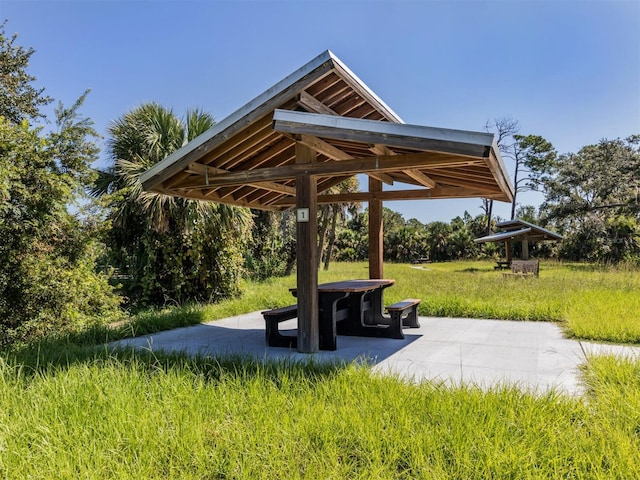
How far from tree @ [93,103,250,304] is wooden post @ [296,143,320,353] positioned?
15.0 ft

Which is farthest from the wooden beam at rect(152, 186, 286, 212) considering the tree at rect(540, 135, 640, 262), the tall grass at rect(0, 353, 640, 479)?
the tree at rect(540, 135, 640, 262)

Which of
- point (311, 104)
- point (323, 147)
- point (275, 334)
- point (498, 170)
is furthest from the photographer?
point (275, 334)

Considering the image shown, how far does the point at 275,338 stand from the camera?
559 cm

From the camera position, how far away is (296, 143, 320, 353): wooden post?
5.03m

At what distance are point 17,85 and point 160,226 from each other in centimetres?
739

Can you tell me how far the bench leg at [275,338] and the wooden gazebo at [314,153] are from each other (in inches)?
15.6

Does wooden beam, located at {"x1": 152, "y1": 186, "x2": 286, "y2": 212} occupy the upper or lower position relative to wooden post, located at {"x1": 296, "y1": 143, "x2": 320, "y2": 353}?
upper

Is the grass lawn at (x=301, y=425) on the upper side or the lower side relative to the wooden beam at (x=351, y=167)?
lower

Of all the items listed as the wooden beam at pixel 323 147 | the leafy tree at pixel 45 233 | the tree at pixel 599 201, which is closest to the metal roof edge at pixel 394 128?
the wooden beam at pixel 323 147

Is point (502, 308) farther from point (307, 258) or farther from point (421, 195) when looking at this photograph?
point (307, 258)

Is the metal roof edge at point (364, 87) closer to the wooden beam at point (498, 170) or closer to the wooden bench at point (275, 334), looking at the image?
the wooden beam at point (498, 170)

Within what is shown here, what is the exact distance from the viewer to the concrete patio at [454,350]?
4104 millimetres

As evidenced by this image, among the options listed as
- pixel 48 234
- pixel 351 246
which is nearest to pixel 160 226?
pixel 48 234

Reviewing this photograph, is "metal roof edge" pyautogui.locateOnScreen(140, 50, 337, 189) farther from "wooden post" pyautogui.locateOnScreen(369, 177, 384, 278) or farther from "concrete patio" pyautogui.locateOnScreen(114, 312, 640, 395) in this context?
"wooden post" pyautogui.locateOnScreen(369, 177, 384, 278)
